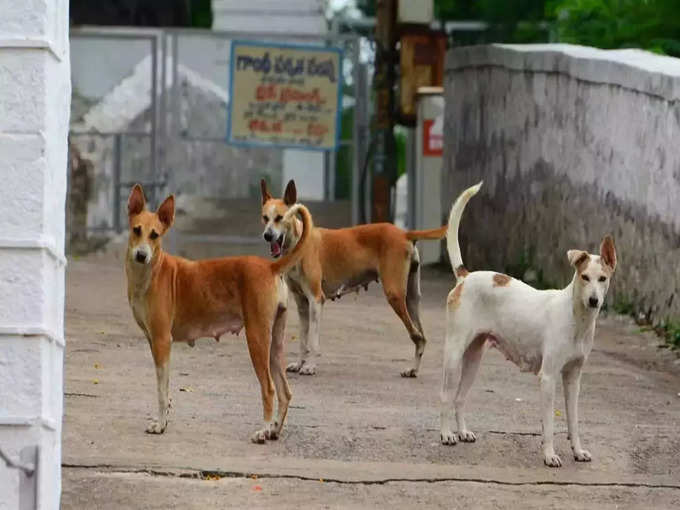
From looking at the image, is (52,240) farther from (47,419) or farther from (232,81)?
(232,81)

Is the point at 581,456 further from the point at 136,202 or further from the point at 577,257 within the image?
the point at 136,202

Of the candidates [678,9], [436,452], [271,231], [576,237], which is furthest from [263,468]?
[678,9]

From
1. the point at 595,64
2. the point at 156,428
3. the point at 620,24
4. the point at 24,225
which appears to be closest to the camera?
the point at 24,225

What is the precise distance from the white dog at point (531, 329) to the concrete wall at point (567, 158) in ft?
13.1

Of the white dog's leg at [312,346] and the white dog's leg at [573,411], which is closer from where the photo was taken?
the white dog's leg at [573,411]

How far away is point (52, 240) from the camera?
19.9ft

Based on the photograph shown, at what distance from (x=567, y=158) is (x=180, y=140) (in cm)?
486

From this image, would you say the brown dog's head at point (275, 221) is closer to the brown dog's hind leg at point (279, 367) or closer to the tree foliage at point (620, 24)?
the brown dog's hind leg at point (279, 367)

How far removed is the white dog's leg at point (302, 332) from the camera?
10.6m

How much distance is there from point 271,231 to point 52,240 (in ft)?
15.0

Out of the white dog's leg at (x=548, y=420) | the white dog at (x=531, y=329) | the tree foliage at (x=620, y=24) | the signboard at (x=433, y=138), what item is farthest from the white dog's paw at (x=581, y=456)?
the signboard at (x=433, y=138)

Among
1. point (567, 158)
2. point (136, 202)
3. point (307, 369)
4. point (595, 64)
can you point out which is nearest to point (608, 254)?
point (136, 202)

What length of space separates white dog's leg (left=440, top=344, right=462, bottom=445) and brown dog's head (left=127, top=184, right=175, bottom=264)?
A: 1.47 meters

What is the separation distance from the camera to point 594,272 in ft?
26.2
